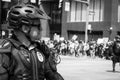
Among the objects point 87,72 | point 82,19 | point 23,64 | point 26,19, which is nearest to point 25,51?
point 23,64

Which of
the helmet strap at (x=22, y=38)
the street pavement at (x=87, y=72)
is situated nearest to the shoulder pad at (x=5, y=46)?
the helmet strap at (x=22, y=38)

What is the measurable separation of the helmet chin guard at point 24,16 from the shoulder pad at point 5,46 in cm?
23

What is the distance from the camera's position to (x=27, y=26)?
12.2 ft

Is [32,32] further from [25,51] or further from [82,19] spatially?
[82,19]

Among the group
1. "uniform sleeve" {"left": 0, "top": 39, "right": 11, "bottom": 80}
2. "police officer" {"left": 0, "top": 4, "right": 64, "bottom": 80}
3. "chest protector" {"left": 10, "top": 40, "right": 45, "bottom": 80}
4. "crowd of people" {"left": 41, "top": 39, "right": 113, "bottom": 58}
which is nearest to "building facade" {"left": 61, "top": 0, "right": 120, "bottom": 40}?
"crowd of people" {"left": 41, "top": 39, "right": 113, "bottom": 58}

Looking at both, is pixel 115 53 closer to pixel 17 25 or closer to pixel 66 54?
pixel 17 25

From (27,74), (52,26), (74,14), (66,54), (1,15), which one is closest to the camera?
(27,74)

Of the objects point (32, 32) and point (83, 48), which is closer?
point (32, 32)

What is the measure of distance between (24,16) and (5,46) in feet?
1.16

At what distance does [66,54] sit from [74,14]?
68.7ft

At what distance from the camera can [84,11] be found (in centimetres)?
6150

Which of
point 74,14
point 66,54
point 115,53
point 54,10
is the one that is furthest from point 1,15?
point 115,53

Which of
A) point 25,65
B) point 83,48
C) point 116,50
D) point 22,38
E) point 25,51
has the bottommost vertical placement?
point 83,48

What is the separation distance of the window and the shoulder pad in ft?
176
